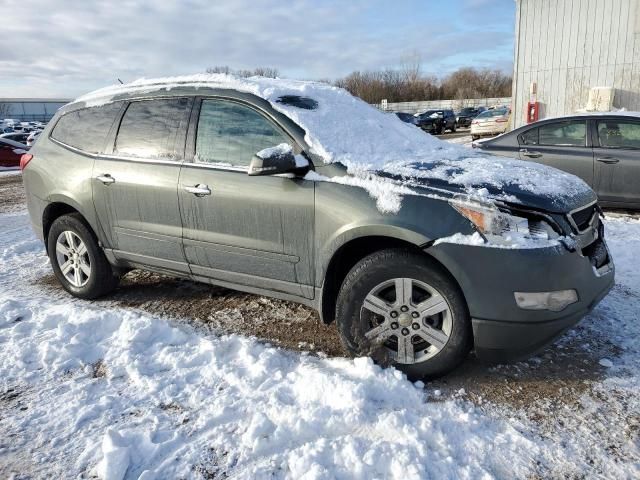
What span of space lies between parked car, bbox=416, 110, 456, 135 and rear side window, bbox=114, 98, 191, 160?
2997 cm

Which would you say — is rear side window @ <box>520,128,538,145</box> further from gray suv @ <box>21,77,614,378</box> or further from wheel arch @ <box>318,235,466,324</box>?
wheel arch @ <box>318,235,466,324</box>

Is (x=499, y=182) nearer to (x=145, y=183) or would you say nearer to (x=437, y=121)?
(x=145, y=183)

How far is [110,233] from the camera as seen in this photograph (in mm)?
4234

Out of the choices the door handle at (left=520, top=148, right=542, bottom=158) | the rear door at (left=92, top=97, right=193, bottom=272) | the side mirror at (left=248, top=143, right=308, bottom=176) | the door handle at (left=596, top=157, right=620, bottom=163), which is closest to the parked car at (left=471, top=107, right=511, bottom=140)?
the door handle at (left=520, top=148, right=542, bottom=158)

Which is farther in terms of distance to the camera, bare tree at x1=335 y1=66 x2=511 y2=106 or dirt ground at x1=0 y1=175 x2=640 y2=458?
bare tree at x1=335 y1=66 x2=511 y2=106

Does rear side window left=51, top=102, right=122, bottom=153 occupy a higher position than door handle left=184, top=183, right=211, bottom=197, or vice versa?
rear side window left=51, top=102, right=122, bottom=153

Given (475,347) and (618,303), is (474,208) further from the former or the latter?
(618,303)

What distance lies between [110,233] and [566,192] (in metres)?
3.38

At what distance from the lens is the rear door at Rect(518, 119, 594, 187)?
7129mm

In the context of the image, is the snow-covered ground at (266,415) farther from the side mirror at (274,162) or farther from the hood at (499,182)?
the side mirror at (274,162)

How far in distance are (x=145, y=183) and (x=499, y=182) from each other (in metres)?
2.52

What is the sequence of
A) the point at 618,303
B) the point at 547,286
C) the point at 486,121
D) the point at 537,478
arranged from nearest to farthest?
the point at 537,478 < the point at 547,286 < the point at 618,303 < the point at 486,121

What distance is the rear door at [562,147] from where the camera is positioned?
7129 millimetres

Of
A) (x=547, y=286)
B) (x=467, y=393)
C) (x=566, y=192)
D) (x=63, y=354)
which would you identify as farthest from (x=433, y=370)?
(x=63, y=354)
